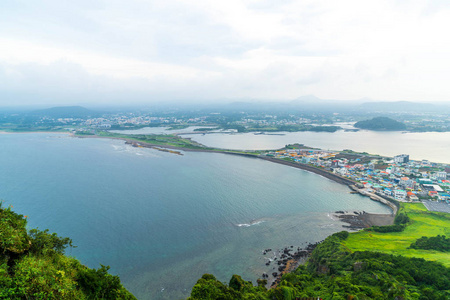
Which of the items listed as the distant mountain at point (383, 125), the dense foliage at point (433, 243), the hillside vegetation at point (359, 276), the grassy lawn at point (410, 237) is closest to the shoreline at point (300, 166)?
the grassy lawn at point (410, 237)

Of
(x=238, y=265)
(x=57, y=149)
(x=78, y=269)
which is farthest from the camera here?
(x=57, y=149)

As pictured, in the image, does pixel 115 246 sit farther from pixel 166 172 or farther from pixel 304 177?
pixel 304 177

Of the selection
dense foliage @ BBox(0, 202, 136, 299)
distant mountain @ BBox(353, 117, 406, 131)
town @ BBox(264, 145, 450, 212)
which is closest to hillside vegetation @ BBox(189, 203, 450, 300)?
dense foliage @ BBox(0, 202, 136, 299)

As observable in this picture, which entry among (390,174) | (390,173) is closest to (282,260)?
(390,174)

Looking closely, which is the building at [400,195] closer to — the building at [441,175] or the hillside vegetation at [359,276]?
the hillside vegetation at [359,276]

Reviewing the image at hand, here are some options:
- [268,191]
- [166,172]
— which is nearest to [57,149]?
[166,172]

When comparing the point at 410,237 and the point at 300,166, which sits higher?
the point at 300,166

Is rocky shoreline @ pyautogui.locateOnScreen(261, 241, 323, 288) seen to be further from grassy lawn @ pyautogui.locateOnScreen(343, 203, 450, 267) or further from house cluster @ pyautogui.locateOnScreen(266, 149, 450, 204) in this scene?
house cluster @ pyautogui.locateOnScreen(266, 149, 450, 204)

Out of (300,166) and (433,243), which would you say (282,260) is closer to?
(433,243)
